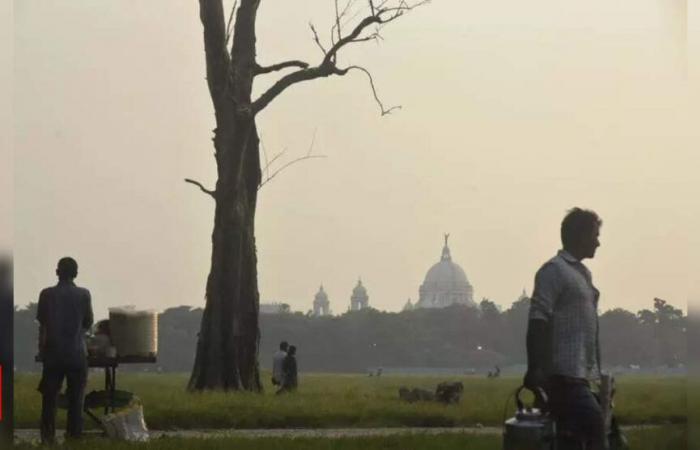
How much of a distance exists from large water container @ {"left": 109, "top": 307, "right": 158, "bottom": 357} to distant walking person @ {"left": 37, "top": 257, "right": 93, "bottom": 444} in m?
1.32

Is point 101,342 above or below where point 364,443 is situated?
above

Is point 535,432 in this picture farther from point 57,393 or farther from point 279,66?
point 279,66

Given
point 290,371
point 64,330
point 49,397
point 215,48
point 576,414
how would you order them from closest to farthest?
point 576,414 → point 64,330 → point 49,397 → point 215,48 → point 290,371

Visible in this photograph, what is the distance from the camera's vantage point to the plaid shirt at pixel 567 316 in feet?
26.8

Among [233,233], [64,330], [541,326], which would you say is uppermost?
[233,233]

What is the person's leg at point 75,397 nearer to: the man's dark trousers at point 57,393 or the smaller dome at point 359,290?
the man's dark trousers at point 57,393

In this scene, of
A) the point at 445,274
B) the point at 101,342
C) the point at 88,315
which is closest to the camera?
the point at 88,315

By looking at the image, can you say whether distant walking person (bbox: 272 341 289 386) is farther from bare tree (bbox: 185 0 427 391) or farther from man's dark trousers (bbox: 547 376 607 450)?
man's dark trousers (bbox: 547 376 607 450)

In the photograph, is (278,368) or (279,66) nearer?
(279,66)

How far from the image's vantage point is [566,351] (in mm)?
8164

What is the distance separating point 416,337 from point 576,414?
999 inches

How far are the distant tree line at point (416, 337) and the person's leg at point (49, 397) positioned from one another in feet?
4.17

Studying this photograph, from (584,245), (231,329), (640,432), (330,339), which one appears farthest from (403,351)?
(584,245)

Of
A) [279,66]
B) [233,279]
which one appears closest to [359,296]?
[233,279]
